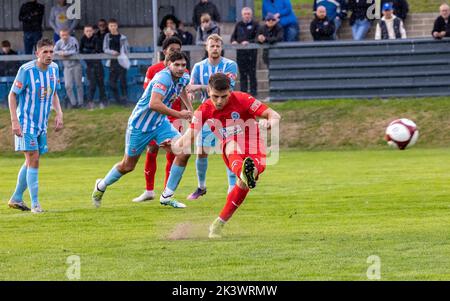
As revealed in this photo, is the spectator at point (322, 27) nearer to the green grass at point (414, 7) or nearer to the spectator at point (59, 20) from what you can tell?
the green grass at point (414, 7)

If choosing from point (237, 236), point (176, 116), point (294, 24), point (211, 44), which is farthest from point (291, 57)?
point (237, 236)

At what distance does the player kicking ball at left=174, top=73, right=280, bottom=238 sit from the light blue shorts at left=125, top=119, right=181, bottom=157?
7.71 ft

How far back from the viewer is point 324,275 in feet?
A: 30.6

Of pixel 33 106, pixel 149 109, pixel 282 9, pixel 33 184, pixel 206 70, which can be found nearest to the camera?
pixel 33 184

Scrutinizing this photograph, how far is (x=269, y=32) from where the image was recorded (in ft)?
85.7

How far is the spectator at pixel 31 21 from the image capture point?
2745cm

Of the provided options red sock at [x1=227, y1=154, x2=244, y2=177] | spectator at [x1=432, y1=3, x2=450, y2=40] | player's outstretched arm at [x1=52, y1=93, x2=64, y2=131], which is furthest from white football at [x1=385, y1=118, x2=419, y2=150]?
spectator at [x1=432, y1=3, x2=450, y2=40]

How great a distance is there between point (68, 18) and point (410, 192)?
554 inches

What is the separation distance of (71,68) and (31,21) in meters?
2.22

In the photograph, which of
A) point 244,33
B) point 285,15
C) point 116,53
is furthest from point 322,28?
point 116,53

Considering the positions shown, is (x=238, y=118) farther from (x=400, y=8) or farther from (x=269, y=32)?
(x=400, y=8)

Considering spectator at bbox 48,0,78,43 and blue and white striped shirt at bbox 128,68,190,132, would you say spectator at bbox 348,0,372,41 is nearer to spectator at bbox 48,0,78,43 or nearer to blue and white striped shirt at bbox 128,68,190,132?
spectator at bbox 48,0,78,43

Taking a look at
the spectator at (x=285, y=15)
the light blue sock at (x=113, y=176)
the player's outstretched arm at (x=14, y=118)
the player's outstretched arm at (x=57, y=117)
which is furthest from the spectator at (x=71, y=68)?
the player's outstretched arm at (x=14, y=118)

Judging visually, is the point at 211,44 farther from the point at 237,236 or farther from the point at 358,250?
the point at 358,250
